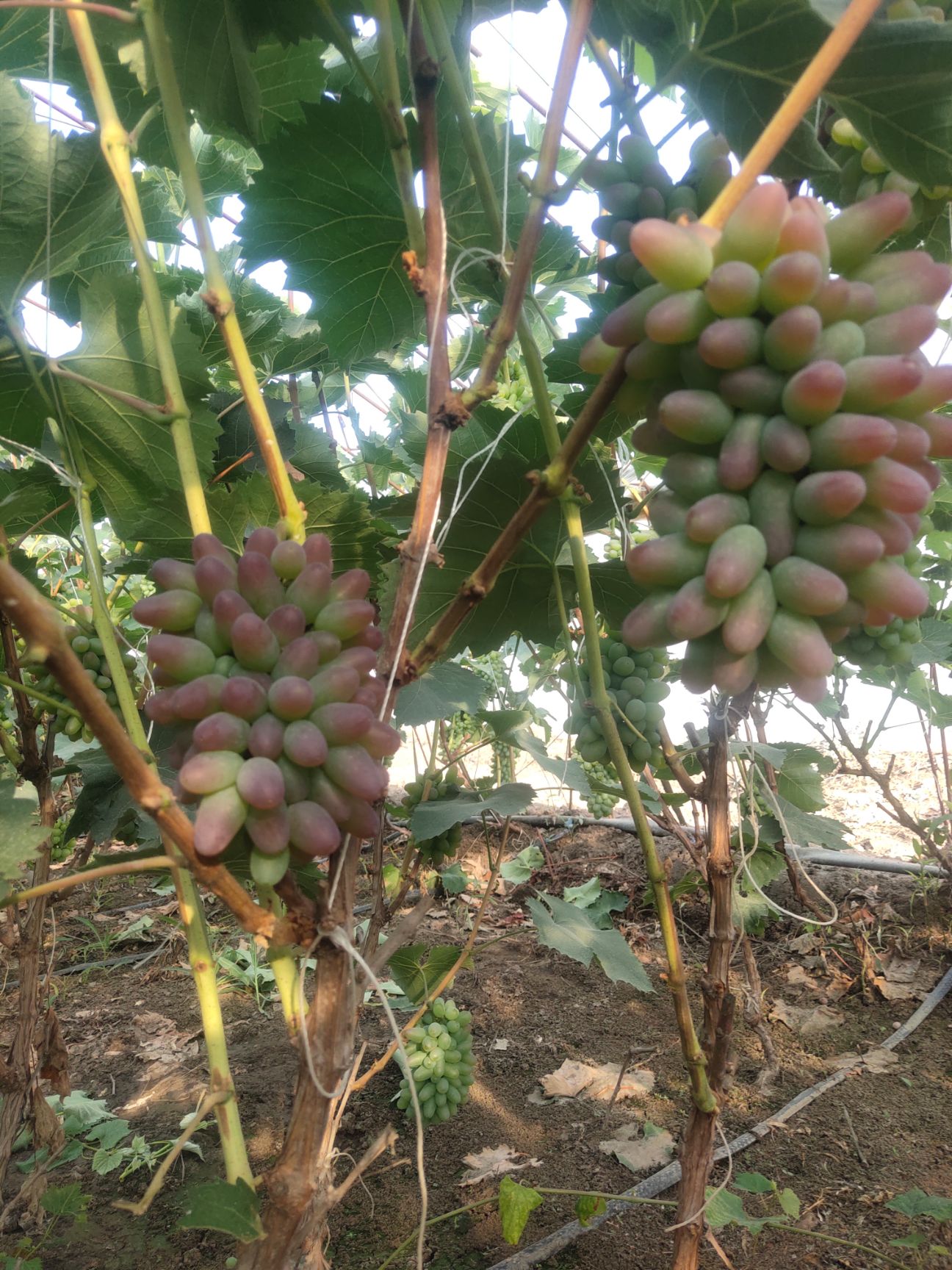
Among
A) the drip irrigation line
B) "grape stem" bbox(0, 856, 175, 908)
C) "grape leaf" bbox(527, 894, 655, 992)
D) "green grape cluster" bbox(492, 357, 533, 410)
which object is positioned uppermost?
"green grape cluster" bbox(492, 357, 533, 410)

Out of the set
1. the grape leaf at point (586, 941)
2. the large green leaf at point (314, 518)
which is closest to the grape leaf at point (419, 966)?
the grape leaf at point (586, 941)

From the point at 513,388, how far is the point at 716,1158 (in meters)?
1.62

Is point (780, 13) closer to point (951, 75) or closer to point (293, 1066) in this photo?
point (951, 75)

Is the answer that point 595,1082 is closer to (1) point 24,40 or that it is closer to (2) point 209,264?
(2) point 209,264

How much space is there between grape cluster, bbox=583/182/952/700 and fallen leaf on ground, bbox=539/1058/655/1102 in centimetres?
175

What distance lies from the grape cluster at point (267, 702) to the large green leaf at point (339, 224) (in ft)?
1.97

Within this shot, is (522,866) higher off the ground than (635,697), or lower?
lower

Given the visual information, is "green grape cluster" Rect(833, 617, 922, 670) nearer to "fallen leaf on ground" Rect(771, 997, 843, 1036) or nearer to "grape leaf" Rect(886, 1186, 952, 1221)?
"grape leaf" Rect(886, 1186, 952, 1221)

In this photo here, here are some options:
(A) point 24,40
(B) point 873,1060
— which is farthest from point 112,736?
(B) point 873,1060

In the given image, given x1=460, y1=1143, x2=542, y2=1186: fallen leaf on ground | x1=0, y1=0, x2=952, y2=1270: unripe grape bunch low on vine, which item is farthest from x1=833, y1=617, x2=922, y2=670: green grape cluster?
x1=460, y1=1143, x2=542, y2=1186: fallen leaf on ground

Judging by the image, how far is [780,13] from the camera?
67 centimetres

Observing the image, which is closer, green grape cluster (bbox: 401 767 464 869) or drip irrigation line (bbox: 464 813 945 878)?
green grape cluster (bbox: 401 767 464 869)

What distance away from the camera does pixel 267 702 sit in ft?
1.86

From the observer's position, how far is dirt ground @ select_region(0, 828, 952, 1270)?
1462 millimetres
